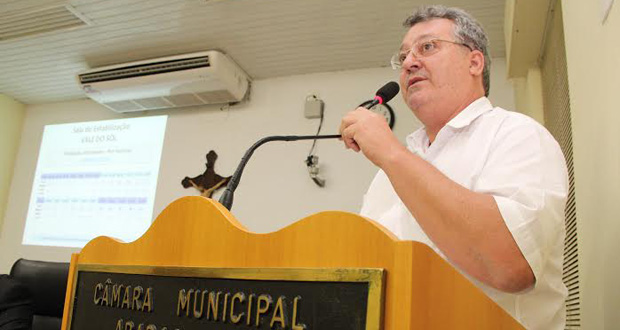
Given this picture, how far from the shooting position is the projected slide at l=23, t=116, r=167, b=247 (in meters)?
3.99

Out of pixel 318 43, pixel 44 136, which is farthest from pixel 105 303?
pixel 44 136

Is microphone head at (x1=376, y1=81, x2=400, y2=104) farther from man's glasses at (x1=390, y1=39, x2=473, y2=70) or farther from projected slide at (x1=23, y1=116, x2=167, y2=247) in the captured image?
projected slide at (x1=23, y1=116, x2=167, y2=247)

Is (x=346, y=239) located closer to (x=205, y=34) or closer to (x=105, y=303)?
(x=105, y=303)

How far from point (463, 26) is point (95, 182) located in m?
3.63

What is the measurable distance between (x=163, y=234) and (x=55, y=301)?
1.93m

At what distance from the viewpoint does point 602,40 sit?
1.11 meters

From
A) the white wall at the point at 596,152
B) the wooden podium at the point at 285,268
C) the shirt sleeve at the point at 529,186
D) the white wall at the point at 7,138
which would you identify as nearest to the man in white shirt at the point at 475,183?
the shirt sleeve at the point at 529,186

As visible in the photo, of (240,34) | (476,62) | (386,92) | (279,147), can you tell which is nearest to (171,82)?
(240,34)

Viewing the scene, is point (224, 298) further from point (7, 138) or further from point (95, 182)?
point (7, 138)

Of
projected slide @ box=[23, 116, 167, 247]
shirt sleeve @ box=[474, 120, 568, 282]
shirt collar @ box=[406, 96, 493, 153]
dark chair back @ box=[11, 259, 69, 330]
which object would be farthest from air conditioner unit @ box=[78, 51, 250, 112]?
shirt sleeve @ box=[474, 120, 568, 282]

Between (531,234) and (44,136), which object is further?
(44,136)

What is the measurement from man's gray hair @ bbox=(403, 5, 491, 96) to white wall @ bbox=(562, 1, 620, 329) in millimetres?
240

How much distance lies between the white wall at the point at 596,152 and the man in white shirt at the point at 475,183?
221 mm

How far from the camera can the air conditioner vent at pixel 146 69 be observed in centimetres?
347
